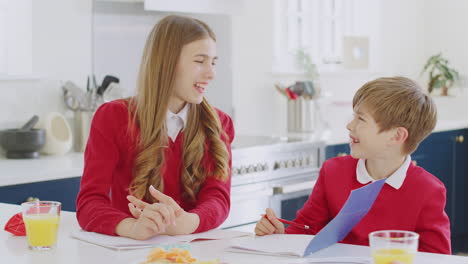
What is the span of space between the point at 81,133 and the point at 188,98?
1564mm

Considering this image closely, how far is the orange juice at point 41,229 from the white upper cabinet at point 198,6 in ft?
6.66

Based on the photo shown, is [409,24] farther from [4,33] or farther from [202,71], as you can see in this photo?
[202,71]

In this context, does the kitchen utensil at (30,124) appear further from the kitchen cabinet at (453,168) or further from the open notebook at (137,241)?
the kitchen cabinet at (453,168)

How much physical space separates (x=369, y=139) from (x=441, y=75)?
3.70 metres

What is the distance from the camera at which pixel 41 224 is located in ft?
5.43

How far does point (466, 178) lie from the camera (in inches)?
205

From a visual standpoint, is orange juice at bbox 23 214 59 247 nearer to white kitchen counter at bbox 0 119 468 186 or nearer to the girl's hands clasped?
the girl's hands clasped

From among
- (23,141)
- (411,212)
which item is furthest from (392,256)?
(23,141)

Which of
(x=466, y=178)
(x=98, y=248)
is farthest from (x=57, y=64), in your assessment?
(x=466, y=178)

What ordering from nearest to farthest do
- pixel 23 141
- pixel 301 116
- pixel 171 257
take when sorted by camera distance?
1. pixel 171 257
2. pixel 23 141
3. pixel 301 116

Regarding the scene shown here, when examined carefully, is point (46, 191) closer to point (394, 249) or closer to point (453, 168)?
point (394, 249)

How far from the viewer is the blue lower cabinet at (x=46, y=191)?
2.81 metres

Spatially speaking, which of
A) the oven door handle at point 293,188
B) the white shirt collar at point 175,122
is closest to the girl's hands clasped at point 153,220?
the white shirt collar at point 175,122

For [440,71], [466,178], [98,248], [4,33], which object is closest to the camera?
[98,248]
